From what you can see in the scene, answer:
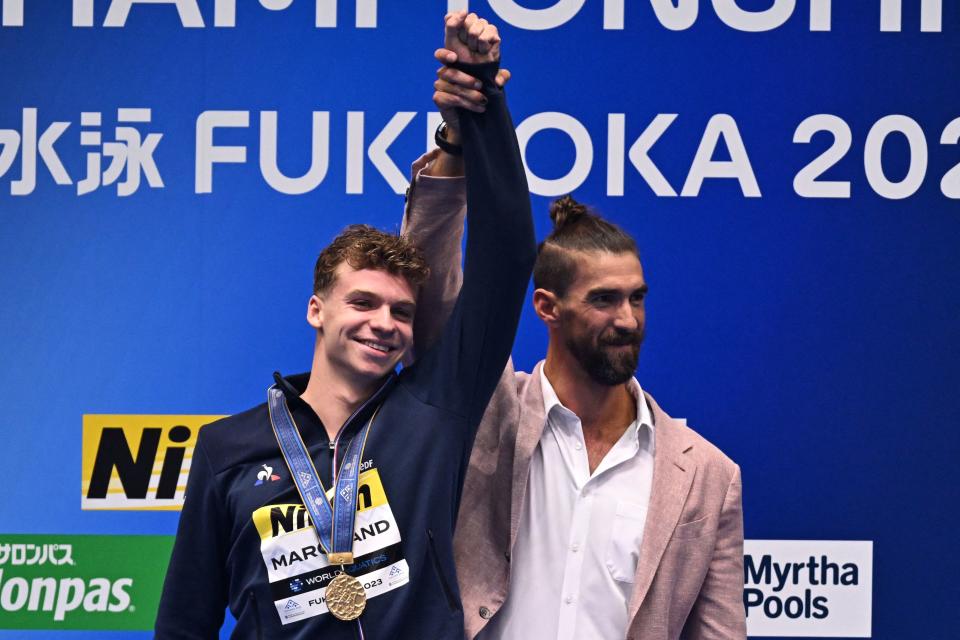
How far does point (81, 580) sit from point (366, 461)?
1.44 metres

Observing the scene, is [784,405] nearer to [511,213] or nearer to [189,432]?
[511,213]

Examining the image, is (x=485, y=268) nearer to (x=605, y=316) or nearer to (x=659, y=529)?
(x=605, y=316)

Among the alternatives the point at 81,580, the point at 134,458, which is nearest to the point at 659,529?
the point at 134,458

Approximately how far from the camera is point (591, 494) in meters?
2.08

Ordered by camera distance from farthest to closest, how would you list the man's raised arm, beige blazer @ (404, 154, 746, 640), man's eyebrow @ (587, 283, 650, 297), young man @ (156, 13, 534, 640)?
man's eyebrow @ (587, 283, 650, 297) → beige blazer @ (404, 154, 746, 640) → young man @ (156, 13, 534, 640) → the man's raised arm

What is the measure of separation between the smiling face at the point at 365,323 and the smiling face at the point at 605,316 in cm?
35

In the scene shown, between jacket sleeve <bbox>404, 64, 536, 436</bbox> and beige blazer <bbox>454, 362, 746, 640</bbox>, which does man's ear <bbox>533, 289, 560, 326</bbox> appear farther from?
jacket sleeve <bbox>404, 64, 536, 436</bbox>

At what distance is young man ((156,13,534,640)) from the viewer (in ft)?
5.85

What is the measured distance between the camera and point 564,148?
9.45 feet

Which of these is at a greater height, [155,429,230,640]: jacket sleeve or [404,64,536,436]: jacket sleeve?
[404,64,536,436]: jacket sleeve

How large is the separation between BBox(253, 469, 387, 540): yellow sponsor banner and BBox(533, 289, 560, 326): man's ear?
1.79ft

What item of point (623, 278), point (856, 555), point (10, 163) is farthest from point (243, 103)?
point (856, 555)

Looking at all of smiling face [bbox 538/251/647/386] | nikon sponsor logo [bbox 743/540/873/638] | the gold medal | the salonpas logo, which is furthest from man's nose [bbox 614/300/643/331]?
the salonpas logo

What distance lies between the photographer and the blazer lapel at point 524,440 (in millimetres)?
2035
